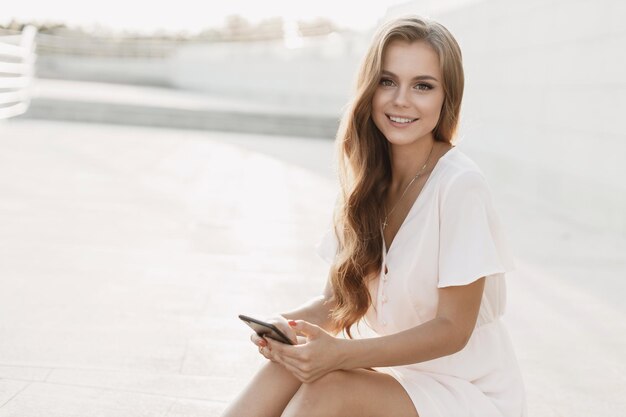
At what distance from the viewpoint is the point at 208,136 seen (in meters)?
14.1

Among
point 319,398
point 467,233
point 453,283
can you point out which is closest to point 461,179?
point 467,233

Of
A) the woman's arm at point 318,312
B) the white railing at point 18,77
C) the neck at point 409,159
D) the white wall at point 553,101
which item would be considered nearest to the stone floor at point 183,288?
the white wall at point 553,101

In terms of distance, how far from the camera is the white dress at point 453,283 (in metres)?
2.08

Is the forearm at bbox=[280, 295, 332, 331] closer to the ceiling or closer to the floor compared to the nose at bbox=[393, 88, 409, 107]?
closer to the floor

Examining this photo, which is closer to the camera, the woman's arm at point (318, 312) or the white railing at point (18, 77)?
the woman's arm at point (318, 312)

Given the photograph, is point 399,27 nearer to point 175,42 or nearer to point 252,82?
point 252,82

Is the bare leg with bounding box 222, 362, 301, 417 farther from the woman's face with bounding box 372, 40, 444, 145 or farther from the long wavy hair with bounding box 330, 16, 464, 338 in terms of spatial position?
the woman's face with bounding box 372, 40, 444, 145

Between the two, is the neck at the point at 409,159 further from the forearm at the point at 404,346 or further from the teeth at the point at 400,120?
the forearm at the point at 404,346

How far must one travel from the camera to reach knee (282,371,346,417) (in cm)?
207

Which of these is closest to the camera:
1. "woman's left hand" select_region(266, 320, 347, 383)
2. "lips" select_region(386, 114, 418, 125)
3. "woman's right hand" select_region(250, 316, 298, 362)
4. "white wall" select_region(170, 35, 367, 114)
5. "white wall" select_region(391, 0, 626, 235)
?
"woman's left hand" select_region(266, 320, 347, 383)

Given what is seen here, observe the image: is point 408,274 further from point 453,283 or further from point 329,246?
point 329,246

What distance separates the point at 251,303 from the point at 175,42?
26.4 metres

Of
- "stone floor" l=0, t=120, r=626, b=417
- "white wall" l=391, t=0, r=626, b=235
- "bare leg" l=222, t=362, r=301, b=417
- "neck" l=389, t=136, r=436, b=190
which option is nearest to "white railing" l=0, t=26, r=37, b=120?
"stone floor" l=0, t=120, r=626, b=417

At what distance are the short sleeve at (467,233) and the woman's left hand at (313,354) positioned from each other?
0.99 ft
